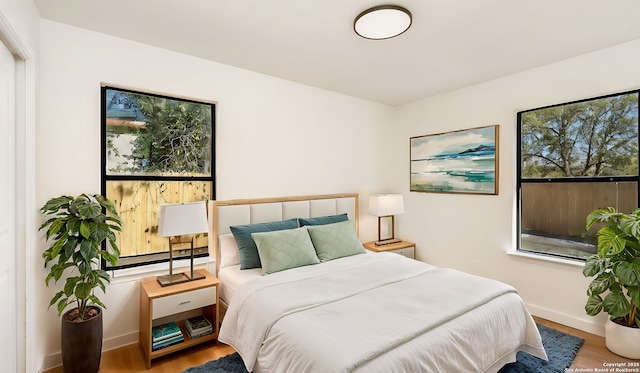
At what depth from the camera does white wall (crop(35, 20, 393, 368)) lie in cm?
223

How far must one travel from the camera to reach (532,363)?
7.32 feet

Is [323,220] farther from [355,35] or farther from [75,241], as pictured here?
[75,241]

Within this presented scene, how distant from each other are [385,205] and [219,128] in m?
2.21

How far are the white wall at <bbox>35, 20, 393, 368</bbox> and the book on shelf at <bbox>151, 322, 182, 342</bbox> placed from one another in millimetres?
274

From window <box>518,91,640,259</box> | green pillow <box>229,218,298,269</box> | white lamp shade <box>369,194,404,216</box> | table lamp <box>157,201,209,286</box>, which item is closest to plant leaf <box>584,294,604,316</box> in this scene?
window <box>518,91,640,259</box>

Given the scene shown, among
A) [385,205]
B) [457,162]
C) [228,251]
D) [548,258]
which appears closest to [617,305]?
[548,258]

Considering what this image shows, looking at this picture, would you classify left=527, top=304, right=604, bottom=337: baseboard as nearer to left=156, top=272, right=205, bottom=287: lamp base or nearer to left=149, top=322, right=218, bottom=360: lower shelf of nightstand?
left=149, top=322, right=218, bottom=360: lower shelf of nightstand

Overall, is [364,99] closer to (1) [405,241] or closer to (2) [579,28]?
(1) [405,241]

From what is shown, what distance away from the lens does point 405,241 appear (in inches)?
170

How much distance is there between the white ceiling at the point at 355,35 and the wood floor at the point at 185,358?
8.27 ft

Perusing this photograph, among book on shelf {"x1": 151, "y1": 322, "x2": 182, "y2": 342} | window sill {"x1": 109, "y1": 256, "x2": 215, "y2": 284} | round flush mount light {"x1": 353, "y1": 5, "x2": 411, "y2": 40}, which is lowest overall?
book on shelf {"x1": 151, "y1": 322, "x2": 182, "y2": 342}

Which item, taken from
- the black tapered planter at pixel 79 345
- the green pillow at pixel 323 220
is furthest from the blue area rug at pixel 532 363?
the green pillow at pixel 323 220

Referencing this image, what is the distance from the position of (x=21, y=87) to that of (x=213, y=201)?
1541 mm

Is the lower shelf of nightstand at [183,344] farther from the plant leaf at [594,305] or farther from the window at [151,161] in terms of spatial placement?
the plant leaf at [594,305]
